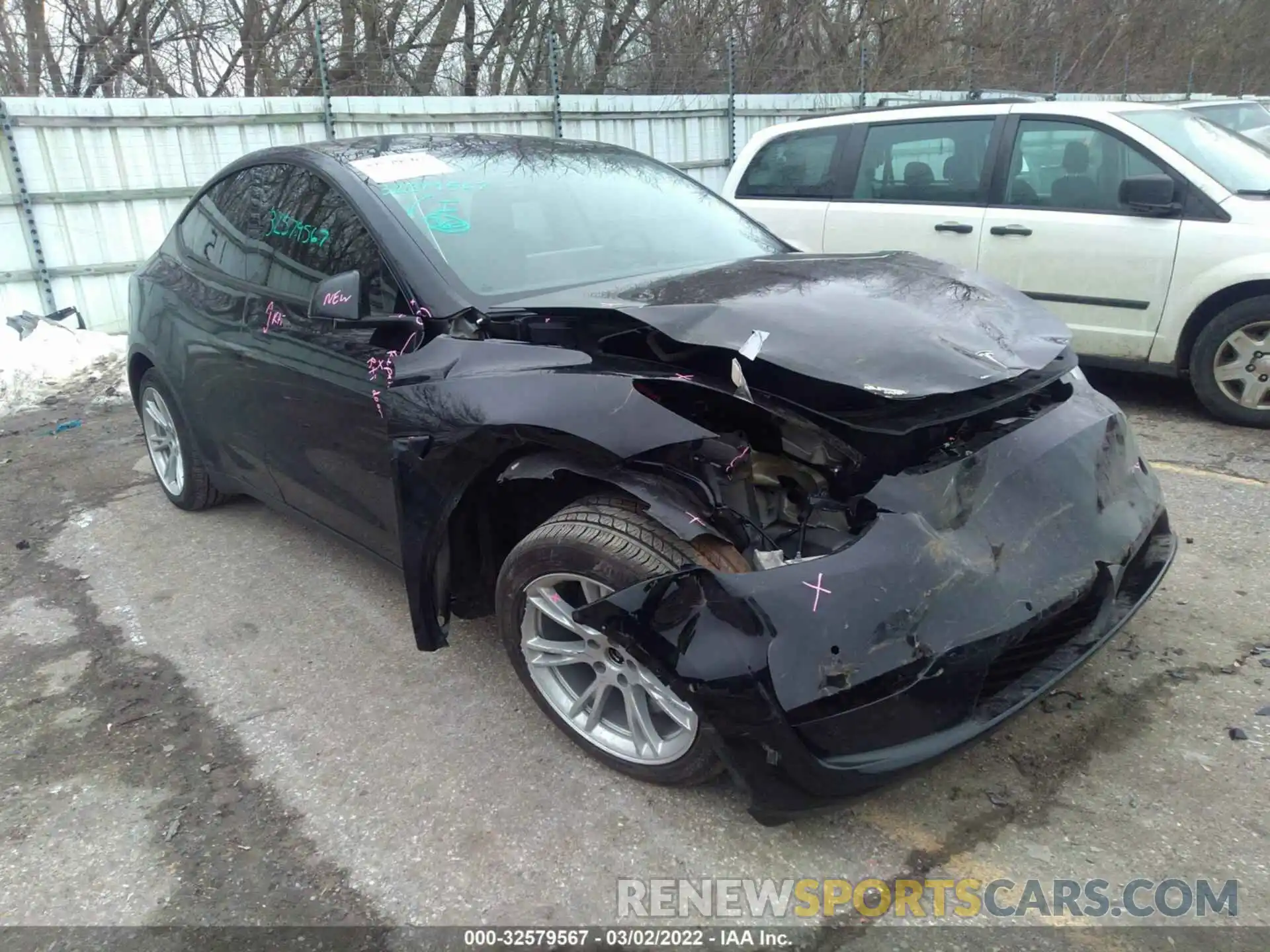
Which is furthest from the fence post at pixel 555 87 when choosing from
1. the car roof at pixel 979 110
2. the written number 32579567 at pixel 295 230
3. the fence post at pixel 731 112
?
the written number 32579567 at pixel 295 230

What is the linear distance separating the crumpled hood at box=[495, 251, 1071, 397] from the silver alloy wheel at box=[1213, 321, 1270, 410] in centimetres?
258

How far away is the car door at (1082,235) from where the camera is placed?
5.09 metres

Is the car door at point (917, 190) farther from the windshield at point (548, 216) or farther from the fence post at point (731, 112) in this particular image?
the fence post at point (731, 112)

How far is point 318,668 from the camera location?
126 inches

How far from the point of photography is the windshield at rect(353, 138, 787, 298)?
3.08 metres

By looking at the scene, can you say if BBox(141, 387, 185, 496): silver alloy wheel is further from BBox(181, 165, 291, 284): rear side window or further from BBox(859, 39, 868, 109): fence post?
BBox(859, 39, 868, 109): fence post

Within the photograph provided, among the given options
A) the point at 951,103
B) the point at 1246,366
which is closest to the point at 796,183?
the point at 951,103

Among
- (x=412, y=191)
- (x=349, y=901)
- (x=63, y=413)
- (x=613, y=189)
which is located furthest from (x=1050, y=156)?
(x=63, y=413)

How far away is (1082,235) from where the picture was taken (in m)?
5.27

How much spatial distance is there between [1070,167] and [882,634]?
448 centimetres

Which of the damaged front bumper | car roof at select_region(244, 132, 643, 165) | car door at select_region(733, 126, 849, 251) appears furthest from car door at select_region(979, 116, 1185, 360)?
the damaged front bumper

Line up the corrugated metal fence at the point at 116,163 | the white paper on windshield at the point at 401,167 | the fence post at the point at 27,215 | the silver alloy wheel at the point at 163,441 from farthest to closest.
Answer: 1. the corrugated metal fence at the point at 116,163
2. the fence post at the point at 27,215
3. the silver alloy wheel at the point at 163,441
4. the white paper on windshield at the point at 401,167

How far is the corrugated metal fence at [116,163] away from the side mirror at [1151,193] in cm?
267

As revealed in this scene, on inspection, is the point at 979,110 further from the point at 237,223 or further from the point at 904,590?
the point at 904,590
